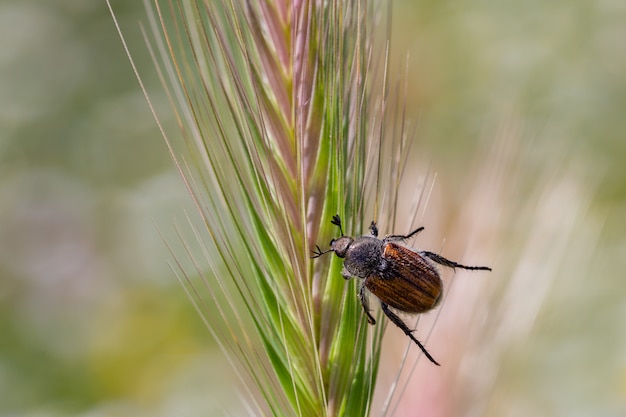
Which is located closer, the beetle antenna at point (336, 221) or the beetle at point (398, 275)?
the beetle antenna at point (336, 221)

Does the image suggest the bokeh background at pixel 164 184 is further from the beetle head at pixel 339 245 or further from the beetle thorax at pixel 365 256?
the beetle head at pixel 339 245

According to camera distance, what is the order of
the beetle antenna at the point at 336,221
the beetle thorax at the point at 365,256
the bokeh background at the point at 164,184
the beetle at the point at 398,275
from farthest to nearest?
the bokeh background at the point at 164,184
the beetle at the point at 398,275
the beetle thorax at the point at 365,256
the beetle antenna at the point at 336,221

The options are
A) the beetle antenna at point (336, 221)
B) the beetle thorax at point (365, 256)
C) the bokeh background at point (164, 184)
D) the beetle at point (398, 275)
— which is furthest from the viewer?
the bokeh background at point (164, 184)

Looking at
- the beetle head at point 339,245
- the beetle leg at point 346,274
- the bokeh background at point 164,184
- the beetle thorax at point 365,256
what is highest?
the beetle head at point 339,245

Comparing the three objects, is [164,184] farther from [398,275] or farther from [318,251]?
[318,251]

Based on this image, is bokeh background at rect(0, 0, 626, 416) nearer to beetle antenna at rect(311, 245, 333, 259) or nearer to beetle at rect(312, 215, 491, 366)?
beetle at rect(312, 215, 491, 366)

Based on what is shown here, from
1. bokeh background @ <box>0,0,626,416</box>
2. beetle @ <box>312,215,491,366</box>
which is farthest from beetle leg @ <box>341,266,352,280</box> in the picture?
bokeh background @ <box>0,0,626,416</box>

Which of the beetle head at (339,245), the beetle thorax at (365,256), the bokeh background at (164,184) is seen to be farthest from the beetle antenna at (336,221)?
the bokeh background at (164,184)

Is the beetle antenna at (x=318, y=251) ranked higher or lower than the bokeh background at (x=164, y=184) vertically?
higher

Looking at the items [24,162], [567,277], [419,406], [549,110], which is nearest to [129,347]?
[24,162]

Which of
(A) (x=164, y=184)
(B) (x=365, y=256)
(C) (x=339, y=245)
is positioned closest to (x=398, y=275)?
(B) (x=365, y=256)
